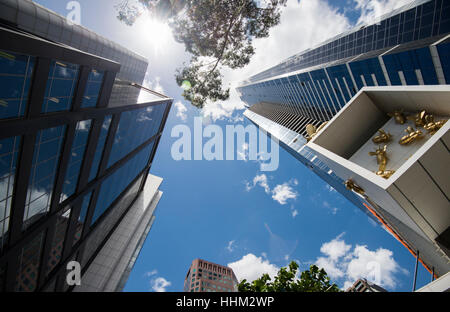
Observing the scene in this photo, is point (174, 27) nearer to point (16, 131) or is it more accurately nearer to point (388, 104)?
point (16, 131)

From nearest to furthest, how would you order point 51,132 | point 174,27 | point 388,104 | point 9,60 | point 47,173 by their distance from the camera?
point 388,104
point 9,60
point 51,132
point 47,173
point 174,27

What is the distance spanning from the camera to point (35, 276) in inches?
667

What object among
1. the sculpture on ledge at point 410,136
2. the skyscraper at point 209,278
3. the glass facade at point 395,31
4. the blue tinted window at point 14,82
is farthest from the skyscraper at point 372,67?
the skyscraper at point 209,278

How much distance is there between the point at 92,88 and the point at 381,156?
2043cm

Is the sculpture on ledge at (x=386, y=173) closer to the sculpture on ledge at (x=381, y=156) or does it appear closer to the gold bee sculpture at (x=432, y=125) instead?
the sculpture on ledge at (x=381, y=156)

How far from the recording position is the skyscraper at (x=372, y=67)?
2822 cm

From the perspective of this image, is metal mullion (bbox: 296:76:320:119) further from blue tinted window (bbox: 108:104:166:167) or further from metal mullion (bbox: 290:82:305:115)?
blue tinted window (bbox: 108:104:166:167)

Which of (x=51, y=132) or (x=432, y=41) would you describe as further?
(x=432, y=41)

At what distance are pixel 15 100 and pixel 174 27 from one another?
11886mm

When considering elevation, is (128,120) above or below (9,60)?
below

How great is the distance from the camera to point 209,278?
9225 centimetres
